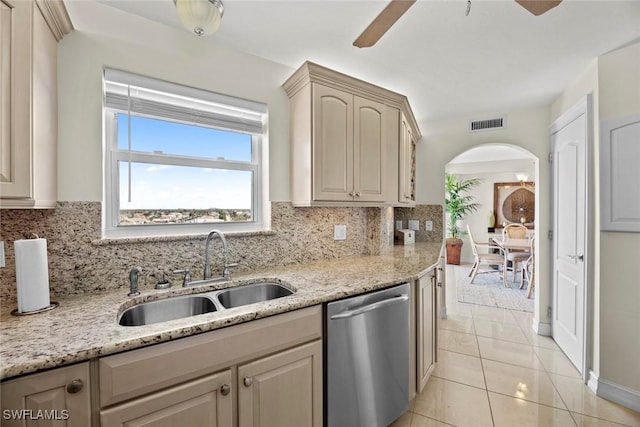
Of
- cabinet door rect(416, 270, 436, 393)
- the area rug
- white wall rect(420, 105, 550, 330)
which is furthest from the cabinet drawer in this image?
the area rug

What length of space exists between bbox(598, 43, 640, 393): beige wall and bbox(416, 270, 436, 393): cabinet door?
118cm

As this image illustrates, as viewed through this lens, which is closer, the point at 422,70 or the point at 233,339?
the point at 233,339

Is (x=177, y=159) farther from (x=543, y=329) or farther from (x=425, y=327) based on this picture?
(x=543, y=329)

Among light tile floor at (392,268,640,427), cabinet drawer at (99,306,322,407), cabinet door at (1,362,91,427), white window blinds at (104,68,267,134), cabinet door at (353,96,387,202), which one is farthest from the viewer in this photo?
cabinet door at (353,96,387,202)

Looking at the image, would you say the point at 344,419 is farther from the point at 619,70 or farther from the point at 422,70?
the point at 619,70

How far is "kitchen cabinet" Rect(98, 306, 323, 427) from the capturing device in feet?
3.05

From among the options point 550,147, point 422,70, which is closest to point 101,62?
point 422,70

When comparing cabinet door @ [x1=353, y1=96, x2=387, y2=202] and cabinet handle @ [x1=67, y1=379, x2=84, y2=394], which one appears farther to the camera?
cabinet door @ [x1=353, y1=96, x2=387, y2=202]

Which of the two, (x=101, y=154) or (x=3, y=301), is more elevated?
(x=101, y=154)

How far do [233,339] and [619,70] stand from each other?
3009 mm

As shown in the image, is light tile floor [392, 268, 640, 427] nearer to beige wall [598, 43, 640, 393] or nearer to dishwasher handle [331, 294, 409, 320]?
beige wall [598, 43, 640, 393]

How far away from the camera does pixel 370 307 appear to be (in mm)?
1505

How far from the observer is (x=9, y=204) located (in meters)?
1.05

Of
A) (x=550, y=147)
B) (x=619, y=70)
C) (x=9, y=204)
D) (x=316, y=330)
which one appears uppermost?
(x=619, y=70)
